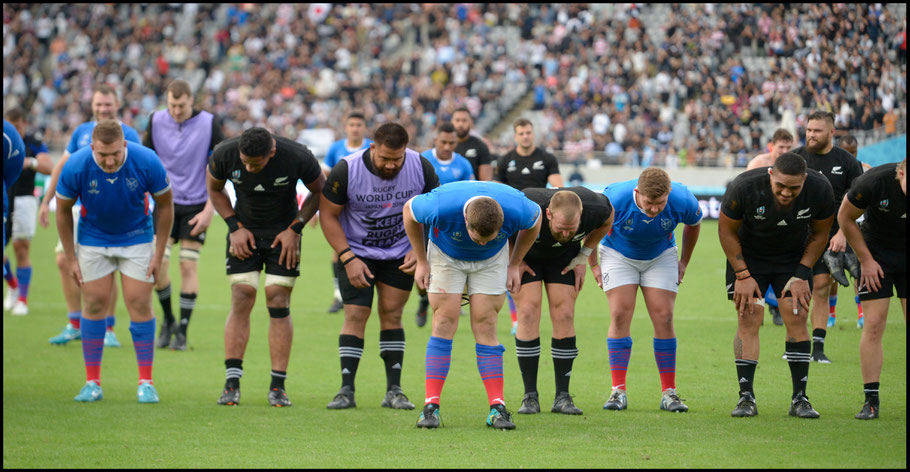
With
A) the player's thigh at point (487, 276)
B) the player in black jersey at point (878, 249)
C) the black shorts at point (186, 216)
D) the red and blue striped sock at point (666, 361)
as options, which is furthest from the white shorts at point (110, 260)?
the player in black jersey at point (878, 249)

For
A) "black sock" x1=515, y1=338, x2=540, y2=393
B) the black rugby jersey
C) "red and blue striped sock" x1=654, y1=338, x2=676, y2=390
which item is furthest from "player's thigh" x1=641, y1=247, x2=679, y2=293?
"black sock" x1=515, y1=338, x2=540, y2=393

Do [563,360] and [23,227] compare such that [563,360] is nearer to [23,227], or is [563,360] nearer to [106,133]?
[106,133]

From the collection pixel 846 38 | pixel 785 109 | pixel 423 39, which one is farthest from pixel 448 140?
pixel 423 39

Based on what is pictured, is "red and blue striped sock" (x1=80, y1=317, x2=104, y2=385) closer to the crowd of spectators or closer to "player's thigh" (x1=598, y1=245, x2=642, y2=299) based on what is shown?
"player's thigh" (x1=598, y1=245, x2=642, y2=299)

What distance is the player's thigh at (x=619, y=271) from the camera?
25.3 feet

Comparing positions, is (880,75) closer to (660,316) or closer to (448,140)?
(448,140)

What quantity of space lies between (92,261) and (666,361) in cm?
457

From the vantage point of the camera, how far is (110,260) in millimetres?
8117

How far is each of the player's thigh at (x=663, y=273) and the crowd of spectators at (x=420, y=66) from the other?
630 inches

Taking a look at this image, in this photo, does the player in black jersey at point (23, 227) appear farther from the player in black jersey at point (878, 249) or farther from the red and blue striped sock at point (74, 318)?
the player in black jersey at point (878, 249)

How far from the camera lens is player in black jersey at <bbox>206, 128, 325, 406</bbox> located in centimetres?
782

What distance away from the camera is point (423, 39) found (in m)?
38.8

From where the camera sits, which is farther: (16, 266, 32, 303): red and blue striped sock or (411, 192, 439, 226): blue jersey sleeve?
(16, 266, 32, 303): red and blue striped sock

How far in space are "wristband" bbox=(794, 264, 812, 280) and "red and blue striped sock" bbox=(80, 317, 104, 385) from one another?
17.6 ft
